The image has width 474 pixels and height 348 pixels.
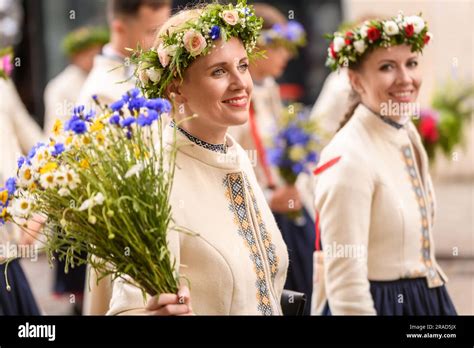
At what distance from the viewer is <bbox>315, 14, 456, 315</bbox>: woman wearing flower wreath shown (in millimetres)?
4027

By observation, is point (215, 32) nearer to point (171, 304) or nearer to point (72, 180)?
point (72, 180)

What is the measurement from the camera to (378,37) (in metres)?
4.19

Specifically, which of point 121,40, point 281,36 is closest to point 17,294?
point 121,40

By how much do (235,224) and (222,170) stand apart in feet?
0.56

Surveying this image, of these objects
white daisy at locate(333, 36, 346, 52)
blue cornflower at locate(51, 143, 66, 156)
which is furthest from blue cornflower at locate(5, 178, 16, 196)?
white daisy at locate(333, 36, 346, 52)

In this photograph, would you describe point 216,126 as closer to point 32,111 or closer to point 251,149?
point 251,149

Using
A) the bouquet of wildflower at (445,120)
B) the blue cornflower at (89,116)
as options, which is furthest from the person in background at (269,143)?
the blue cornflower at (89,116)

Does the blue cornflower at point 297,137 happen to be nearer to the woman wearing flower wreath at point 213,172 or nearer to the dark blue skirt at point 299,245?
the dark blue skirt at point 299,245

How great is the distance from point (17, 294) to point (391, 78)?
2.07 metres

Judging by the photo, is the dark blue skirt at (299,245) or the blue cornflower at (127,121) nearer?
the blue cornflower at (127,121)

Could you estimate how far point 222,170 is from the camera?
3434mm

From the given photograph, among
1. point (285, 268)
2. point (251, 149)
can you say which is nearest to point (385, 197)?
point (285, 268)

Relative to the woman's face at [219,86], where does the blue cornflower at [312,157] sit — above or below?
above

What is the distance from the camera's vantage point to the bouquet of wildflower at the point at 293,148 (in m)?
6.42
